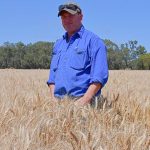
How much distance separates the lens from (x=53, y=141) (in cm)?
265

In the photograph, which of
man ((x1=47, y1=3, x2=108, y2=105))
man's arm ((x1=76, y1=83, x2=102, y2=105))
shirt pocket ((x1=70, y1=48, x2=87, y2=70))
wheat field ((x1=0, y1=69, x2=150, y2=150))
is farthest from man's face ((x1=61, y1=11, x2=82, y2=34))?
wheat field ((x1=0, y1=69, x2=150, y2=150))

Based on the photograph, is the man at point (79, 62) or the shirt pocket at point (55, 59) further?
the shirt pocket at point (55, 59)

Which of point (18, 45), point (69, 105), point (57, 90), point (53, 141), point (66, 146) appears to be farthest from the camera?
point (18, 45)

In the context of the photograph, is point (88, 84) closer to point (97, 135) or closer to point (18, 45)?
point (97, 135)

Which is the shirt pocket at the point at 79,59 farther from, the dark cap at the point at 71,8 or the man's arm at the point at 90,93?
the dark cap at the point at 71,8

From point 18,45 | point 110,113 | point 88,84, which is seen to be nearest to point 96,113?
point 110,113

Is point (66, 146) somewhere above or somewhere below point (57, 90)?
below

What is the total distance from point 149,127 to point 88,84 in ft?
2.04

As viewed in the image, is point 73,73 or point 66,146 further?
point 73,73

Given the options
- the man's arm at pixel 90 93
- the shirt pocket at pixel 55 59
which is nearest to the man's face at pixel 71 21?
the shirt pocket at pixel 55 59

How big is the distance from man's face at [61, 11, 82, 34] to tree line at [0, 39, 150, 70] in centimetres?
6575

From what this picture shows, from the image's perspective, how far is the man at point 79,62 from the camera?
3.64m

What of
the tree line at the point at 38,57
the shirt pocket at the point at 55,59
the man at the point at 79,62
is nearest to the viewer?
the man at the point at 79,62

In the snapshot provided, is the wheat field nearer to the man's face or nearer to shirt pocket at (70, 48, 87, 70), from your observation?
shirt pocket at (70, 48, 87, 70)
